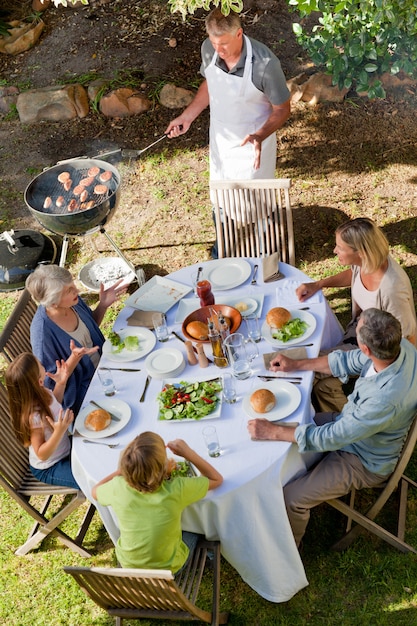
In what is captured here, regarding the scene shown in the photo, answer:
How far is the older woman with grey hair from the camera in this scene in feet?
13.8

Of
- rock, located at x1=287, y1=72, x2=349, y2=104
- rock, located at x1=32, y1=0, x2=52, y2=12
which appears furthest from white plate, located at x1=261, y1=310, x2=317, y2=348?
rock, located at x1=32, y1=0, x2=52, y2=12

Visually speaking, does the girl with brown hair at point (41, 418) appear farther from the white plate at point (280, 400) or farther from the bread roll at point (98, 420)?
the white plate at point (280, 400)

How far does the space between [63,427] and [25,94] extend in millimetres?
5898

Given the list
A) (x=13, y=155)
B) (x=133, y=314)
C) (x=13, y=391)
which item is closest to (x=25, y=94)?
(x=13, y=155)

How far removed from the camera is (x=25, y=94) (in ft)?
27.9

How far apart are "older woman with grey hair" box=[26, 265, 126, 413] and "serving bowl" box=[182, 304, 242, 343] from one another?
0.58 meters

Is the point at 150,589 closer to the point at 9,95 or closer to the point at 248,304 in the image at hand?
the point at 248,304

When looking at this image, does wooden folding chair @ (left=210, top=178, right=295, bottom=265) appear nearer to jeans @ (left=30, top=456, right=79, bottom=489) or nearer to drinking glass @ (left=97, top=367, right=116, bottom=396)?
drinking glass @ (left=97, top=367, right=116, bottom=396)

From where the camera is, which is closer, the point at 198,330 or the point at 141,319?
the point at 198,330

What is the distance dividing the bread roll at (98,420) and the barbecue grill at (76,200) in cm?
207

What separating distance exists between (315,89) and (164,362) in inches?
191

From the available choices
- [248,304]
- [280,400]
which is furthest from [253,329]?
[280,400]

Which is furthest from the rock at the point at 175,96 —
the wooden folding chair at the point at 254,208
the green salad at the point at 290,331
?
the green salad at the point at 290,331

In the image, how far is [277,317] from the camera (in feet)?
13.6
